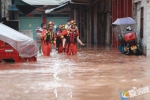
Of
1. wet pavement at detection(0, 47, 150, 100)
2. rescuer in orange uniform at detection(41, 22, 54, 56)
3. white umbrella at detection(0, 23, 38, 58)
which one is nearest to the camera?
wet pavement at detection(0, 47, 150, 100)

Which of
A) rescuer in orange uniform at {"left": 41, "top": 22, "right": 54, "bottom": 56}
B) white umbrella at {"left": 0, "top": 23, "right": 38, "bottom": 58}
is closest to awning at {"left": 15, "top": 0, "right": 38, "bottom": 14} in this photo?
rescuer in orange uniform at {"left": 41, "top": 22, "right": 54, "bottom": 56}

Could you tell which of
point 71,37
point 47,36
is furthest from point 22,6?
point 71,37

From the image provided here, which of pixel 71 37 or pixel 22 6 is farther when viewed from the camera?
pixel 22 6

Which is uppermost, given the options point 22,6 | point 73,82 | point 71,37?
point 22,6

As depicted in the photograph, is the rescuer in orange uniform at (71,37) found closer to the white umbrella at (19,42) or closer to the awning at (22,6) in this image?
the white umbrella at (19,42)

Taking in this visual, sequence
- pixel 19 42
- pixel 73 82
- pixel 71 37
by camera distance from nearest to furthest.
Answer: pixel 73 82, pixel 19 42, pixel 71 37

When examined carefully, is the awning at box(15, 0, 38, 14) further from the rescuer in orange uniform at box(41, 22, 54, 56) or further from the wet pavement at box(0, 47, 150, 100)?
the wet pavement at box(0, 47, 150, 100)

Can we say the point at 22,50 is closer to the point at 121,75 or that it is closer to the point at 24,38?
the point at 24,38

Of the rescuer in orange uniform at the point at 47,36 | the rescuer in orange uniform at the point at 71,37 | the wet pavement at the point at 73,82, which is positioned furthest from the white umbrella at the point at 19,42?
the rescuer in orange uniform at the point at 71,37

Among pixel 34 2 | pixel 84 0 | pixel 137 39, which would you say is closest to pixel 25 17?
pixel 34 2

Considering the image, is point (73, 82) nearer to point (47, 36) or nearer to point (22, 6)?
point (47, 36)

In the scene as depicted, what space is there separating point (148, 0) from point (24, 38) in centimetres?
534

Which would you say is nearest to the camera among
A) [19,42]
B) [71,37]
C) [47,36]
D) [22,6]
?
[19,42]

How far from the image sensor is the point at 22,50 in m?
13.5
